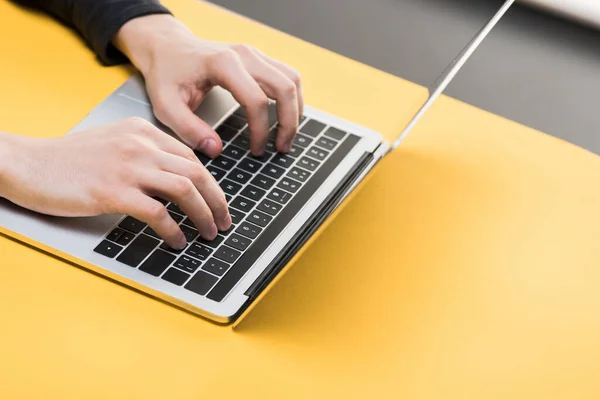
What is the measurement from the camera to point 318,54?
120cm

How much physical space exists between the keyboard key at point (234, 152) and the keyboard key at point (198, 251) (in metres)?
0.16

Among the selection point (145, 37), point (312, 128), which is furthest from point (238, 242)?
point (145, 37)

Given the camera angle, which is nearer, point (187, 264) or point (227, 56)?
point (187, 264)

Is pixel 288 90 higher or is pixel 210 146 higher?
pixel 288 90

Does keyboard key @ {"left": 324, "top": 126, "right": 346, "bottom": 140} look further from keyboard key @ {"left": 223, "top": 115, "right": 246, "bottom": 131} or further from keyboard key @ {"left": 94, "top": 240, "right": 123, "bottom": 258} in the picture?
keyboard key @ {"left": 94, "top": 240, "right": 123, "bottom": 258}

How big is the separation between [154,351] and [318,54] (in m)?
0.54

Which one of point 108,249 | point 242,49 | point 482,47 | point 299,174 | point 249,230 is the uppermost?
point 482,47

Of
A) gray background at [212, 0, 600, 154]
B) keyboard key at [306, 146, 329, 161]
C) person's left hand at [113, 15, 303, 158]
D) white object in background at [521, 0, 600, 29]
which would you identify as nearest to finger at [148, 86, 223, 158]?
person's left hand at [113, 15, 303, 158]

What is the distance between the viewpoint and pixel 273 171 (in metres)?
0.99

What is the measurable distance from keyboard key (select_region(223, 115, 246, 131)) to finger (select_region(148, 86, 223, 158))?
0.05 meters

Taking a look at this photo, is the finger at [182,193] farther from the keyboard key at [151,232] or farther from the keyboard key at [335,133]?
the keyboard key at [335,133]

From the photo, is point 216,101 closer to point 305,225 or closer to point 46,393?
point 305,225

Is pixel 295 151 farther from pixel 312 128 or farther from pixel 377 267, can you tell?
pixel 377 267

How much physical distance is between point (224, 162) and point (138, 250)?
0.57ft
